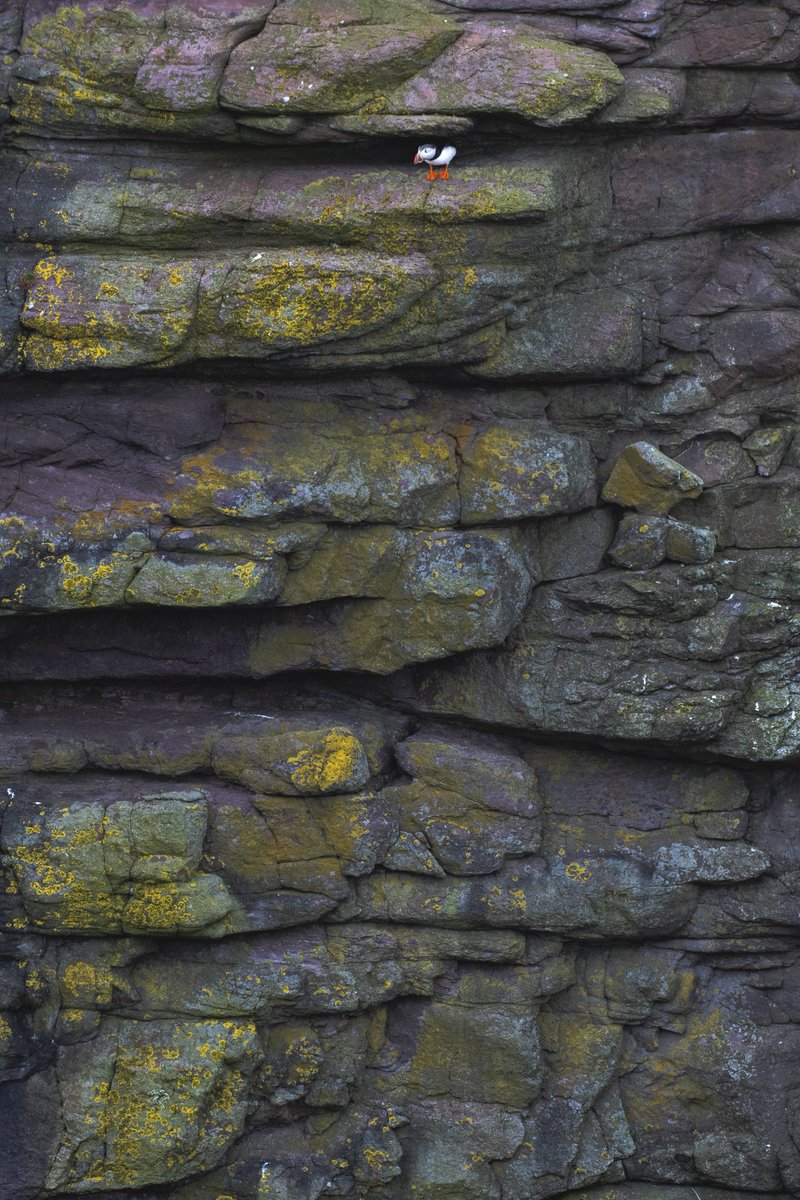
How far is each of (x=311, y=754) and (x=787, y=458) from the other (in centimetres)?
365

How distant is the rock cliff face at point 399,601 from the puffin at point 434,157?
0.09 meters

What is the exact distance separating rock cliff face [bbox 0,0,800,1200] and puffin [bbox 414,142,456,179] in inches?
3.5

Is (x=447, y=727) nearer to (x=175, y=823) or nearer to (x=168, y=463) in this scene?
(x=175, y=823)

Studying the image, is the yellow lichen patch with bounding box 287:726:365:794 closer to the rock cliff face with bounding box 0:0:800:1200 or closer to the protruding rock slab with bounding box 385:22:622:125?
the rock cliff face with bounding box 0:0:800:1200

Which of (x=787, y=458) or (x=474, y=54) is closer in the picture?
(x=474, y=54)

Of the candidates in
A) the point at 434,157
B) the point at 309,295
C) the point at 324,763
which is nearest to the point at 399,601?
the point at 324,763

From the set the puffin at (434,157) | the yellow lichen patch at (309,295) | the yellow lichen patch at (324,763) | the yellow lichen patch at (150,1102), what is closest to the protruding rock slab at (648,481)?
the yellow lichen patch at (309,295)

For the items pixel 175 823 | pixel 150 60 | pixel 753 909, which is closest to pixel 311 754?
pixel 175 823

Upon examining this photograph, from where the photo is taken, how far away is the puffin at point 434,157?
918 cm

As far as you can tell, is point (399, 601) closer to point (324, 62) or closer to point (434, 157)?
point (434, 157)

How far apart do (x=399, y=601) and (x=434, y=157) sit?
9.08 ft

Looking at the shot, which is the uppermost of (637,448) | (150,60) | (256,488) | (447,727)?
(150,60)

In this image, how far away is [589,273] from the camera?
973 cm

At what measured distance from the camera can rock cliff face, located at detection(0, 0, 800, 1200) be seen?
9211mm
